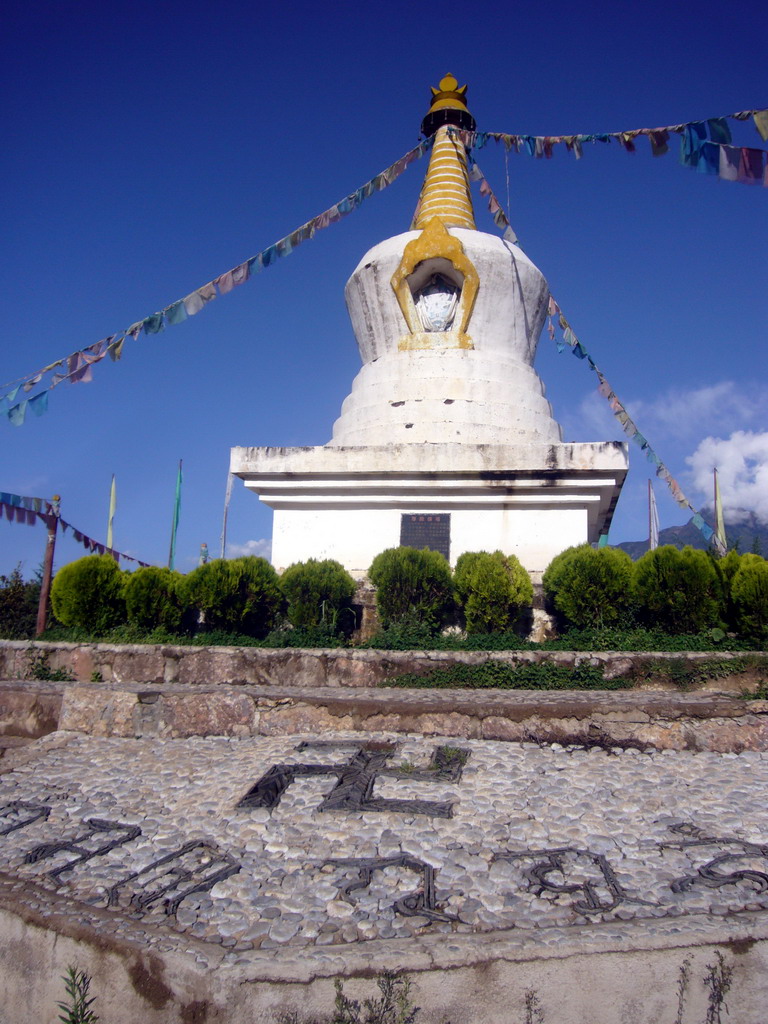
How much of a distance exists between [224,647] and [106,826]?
3.22m

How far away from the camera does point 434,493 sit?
9016 millimetres

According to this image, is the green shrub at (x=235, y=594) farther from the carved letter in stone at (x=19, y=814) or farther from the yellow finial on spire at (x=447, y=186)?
the yellow finial on spire at (x=447, y=186)

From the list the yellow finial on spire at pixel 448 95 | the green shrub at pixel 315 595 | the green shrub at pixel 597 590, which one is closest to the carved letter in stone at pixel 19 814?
the green shrub at pixel 315 595

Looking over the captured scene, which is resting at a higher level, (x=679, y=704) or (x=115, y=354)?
(x=115, y=354)

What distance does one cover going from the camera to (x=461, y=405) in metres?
9.90

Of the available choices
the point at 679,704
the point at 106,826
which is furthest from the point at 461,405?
the point at 106,826

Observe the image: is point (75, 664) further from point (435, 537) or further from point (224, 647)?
point (435, 537)

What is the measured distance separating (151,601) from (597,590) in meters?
4.82

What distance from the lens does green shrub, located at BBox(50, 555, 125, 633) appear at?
26.0ft

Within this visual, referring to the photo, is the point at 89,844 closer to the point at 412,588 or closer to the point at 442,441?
the point at 412,588

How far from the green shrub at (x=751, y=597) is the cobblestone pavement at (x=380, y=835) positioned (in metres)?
2.04

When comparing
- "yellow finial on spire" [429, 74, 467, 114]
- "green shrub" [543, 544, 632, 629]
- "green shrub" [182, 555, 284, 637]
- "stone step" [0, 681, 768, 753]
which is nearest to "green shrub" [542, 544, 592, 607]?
"green shrub" [543, 544, 632, 629]

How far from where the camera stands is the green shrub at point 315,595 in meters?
7.77

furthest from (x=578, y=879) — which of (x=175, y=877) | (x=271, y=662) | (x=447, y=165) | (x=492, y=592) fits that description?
(x=447, y=165)
